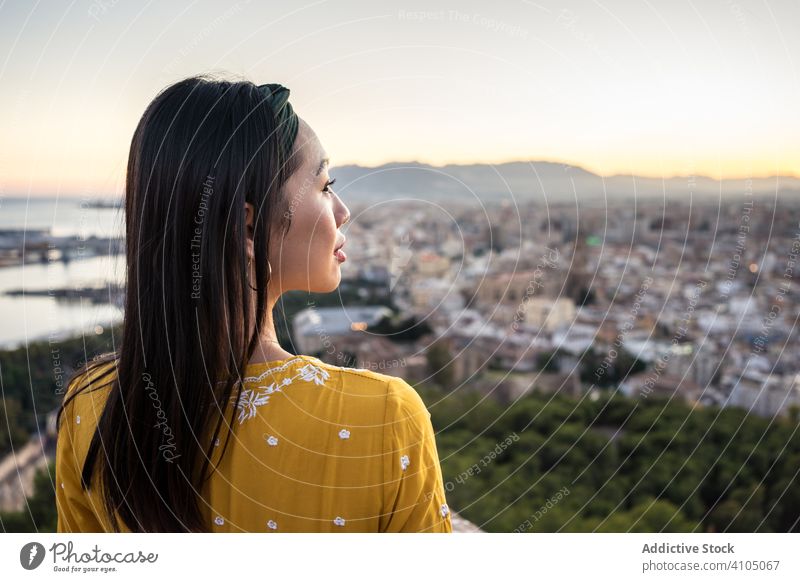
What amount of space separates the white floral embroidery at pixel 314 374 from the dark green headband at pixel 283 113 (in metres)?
0.28

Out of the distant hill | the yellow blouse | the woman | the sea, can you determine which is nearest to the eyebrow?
the woman

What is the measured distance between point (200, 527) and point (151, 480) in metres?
0.10

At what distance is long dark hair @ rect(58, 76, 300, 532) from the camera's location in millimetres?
893

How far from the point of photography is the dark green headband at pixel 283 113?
930mm

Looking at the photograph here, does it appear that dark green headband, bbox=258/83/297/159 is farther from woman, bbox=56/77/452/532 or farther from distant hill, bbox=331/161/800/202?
distant hill, bbox=331/161/800/202

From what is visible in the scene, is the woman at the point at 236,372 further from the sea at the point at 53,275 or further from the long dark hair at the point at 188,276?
the sea at the point at 53,275

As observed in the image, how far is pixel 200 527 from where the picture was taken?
3.35ft

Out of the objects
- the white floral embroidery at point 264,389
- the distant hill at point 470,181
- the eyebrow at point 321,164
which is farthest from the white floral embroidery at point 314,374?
the distant hill at point 470,181

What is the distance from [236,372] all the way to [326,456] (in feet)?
0.55

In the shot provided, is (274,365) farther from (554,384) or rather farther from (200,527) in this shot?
(554,384)

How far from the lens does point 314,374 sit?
0.88 metres

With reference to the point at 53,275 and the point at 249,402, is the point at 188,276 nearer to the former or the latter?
the point at 249,402
